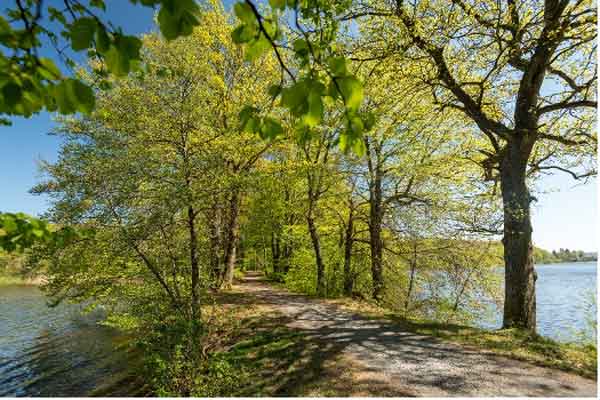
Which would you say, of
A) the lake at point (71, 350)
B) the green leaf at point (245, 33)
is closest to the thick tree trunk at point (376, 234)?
the lake at point (71, 350)

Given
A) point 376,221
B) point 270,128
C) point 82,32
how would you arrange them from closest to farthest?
point 82,32 < point 270,128 < point 376,221

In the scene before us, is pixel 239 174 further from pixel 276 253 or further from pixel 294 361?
pixel 276 253

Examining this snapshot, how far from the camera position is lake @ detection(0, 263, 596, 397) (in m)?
7.54

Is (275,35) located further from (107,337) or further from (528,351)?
(107,337)

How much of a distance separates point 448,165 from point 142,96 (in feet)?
32.2

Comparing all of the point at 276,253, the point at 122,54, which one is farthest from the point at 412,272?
the point at 276,253

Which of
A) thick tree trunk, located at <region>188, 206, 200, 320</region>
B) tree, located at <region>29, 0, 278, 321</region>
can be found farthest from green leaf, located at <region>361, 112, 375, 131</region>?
thick tree trunk, located at <region>188, 206, 200, 320</region>

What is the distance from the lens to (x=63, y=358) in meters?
9.91

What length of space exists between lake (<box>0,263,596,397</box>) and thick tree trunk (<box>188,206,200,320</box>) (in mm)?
1771

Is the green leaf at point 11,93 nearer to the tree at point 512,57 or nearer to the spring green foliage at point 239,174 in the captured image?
the spring green foliage at point 239,174

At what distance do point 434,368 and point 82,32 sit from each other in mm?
5856

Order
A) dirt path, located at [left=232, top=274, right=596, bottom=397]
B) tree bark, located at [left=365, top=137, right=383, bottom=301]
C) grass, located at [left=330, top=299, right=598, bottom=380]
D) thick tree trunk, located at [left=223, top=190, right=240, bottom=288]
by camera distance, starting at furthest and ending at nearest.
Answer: thick tree trunk, located at [left=223, top=190, right=240, bottom=288], tree bark, located at [left=365, top=137, right=383, bottom=301], grass, located at [left=330, top=299, right=598, bottom=380], dirt path, located at [left=232, top=274, right=596, bottom=397]

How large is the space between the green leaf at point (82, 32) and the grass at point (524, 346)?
6.68 meters

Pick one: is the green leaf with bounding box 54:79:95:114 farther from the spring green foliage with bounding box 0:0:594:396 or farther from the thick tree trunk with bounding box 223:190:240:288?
the thick tree trunk with bounding box 223:190:240:288
